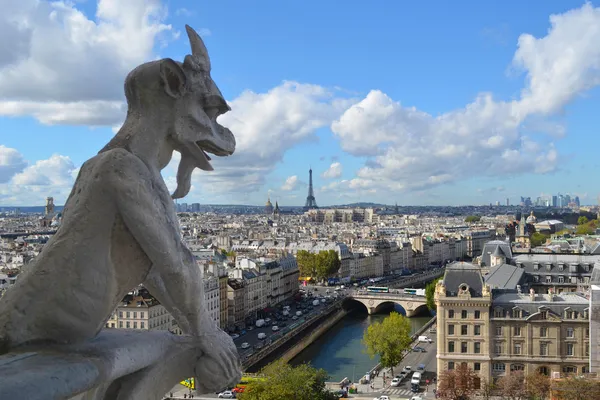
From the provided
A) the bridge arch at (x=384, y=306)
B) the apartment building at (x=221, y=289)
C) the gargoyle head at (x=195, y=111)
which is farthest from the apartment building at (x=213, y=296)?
the gargoyle head at (x=195, y=111)

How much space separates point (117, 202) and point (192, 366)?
928 millimetres

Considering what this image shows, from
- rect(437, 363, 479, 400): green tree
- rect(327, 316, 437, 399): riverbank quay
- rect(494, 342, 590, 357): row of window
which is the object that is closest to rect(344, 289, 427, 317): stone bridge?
rect(327, 316, 437, 399): riverbank quay

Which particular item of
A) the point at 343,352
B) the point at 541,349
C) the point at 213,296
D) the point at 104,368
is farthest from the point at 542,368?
the point at 104,368

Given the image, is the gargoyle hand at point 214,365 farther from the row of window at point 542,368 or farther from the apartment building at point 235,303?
the apartment building at point 235,303

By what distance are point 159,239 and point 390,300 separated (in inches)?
2037

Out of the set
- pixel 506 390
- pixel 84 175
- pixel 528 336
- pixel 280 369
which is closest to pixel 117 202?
pixel 84 175

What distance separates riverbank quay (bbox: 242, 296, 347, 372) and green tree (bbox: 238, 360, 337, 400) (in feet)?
25.8

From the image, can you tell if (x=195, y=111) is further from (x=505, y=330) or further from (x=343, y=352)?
(x=343, y=352)

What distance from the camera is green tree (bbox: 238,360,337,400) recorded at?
23047mm

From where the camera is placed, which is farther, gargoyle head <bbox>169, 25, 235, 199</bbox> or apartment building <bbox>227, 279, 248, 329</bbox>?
apartment building <bbox>227, 279, 248, 329</bbox>

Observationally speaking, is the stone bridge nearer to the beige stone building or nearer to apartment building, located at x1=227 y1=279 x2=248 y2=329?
apartment building, located at x1=227 y1=279 x2=248 y2=329

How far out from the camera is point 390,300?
5344cm

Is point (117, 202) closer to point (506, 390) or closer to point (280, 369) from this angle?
point (280, 369)

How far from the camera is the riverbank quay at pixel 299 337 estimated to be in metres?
34.2
